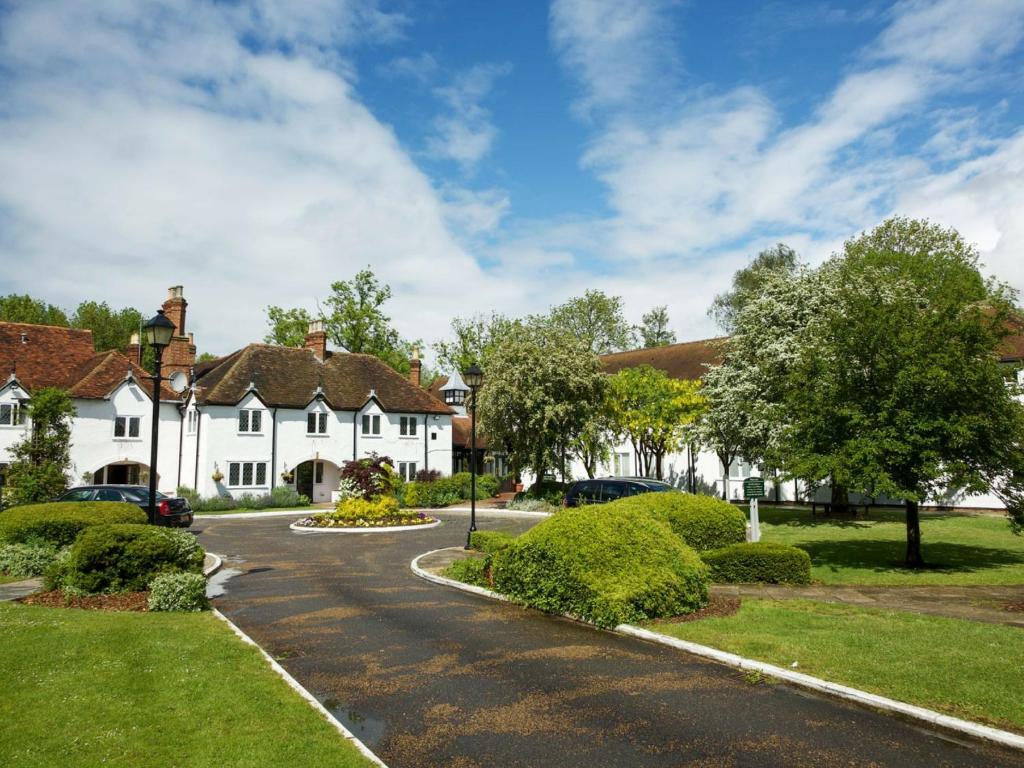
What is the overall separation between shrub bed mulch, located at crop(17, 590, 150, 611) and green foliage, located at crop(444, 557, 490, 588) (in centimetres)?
614

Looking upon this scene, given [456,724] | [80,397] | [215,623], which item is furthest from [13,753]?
[80,397]

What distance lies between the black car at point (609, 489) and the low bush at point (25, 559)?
50.0 feet

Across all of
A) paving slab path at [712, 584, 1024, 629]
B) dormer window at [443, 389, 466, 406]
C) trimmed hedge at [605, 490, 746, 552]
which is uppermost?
dormer window at [443, 389, 466, 406]

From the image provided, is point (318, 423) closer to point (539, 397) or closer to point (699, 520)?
point (539, 397)

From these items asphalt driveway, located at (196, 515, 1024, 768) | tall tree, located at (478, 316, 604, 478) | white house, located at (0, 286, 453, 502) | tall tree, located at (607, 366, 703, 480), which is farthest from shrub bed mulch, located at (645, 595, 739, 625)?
white house, located at (0, 286, 453, 502)

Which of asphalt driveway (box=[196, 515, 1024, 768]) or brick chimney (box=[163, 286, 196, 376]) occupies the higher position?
brick chimney (box=[163, 286, 196, 376])

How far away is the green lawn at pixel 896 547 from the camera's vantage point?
1534cm

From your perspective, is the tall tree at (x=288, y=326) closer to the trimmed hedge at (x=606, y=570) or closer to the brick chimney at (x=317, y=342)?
the brick chimney at (x=317, y=342)

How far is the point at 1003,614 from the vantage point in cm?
1146

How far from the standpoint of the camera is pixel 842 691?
785cm

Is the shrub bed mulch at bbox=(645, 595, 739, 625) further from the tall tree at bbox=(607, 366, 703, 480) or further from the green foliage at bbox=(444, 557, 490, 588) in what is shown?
the tall tree at bbox=(607, 366, 703, 480)

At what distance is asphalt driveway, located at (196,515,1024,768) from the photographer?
646 centimetres

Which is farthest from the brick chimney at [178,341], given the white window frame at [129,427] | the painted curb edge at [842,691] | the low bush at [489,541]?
the painted curb edge at [842,691]

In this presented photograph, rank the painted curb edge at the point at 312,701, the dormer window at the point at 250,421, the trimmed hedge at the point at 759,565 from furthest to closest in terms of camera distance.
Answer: the dormer window at the point at 250,421, the trimmed hedge at the point at 759,565, the painted curb edge at the point at 312,701
